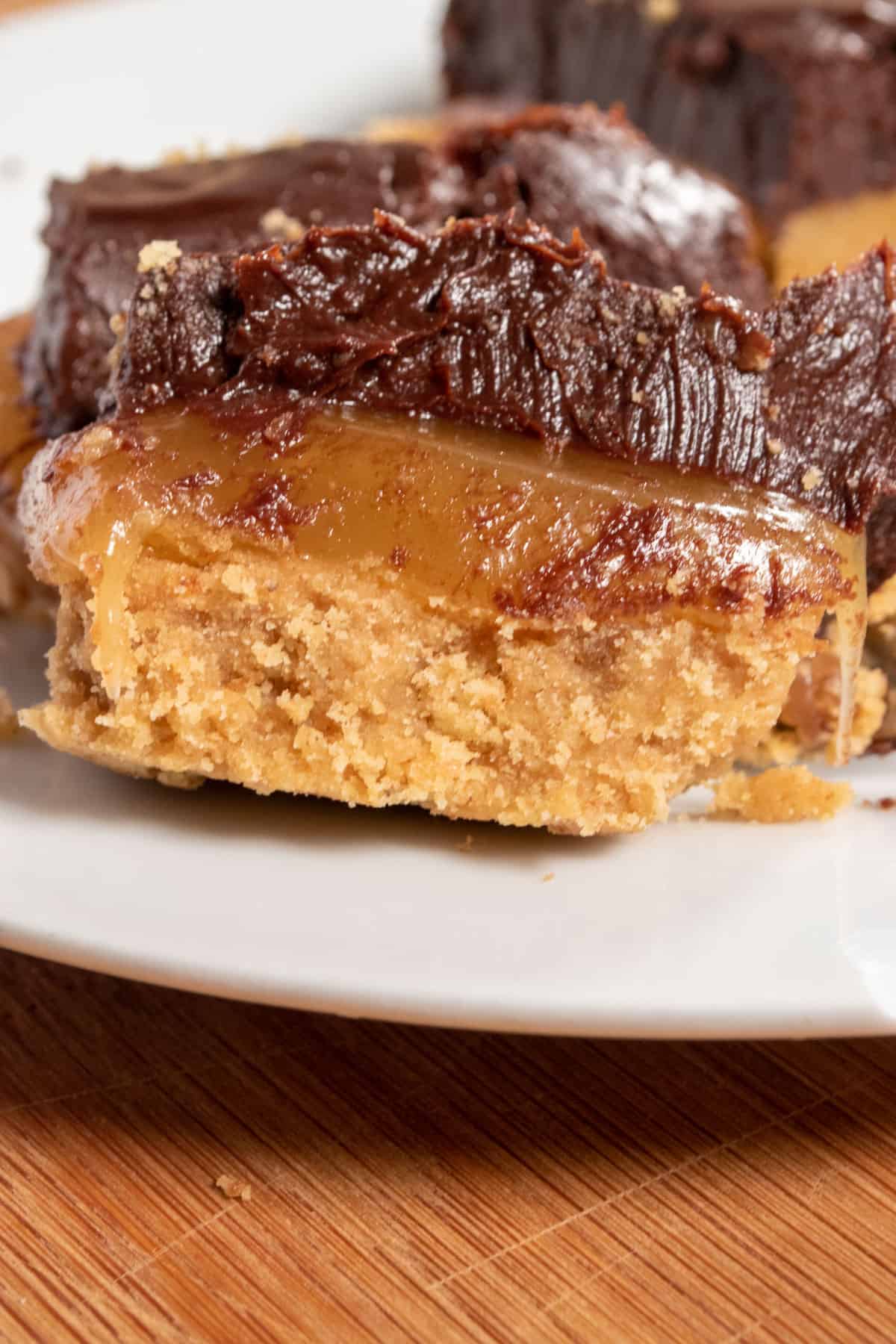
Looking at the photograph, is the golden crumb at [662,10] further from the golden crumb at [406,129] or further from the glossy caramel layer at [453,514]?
the glossy caramel layer at [453,514]

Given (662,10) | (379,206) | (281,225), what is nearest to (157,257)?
(281,225)

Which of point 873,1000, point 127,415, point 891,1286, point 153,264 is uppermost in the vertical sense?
point 153,264

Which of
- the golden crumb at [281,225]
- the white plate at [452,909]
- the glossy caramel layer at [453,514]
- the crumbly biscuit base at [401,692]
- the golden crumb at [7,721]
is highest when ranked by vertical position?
the golden crumb at [281,225]

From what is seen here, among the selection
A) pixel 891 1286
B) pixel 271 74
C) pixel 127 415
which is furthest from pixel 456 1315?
pixel 271 74

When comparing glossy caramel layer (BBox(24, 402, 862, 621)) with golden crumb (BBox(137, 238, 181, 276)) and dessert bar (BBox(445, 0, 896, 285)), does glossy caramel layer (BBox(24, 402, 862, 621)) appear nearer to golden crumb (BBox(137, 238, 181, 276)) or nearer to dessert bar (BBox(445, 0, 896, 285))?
golden crumb (BBox(137, 238, 181, 276))

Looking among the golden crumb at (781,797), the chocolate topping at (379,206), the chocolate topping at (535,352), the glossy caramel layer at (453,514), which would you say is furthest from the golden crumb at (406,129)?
the golden crumb at (781,797)

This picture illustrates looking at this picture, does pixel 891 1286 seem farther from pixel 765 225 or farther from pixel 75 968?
pixel 765 225
